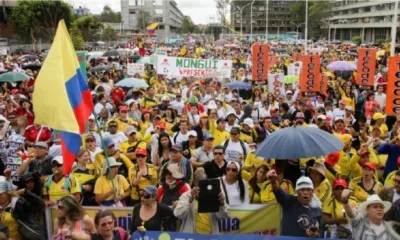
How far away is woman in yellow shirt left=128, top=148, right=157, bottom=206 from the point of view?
5.93 m

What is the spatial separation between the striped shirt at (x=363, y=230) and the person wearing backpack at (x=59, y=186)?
3006 millimetres

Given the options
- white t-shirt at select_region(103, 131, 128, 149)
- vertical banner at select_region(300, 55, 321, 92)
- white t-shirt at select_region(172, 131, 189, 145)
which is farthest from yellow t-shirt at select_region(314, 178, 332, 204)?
vertical banner at select_region(300, 55, 321, 92)

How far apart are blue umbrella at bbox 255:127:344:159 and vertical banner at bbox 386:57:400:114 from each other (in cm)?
353

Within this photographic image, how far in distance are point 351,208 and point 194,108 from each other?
18.7ft

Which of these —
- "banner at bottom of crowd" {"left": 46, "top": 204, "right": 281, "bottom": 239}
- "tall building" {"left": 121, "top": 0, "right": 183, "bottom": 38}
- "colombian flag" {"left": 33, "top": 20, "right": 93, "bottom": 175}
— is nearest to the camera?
"colombian flag" {"left": 33, "top": 20, "right": 93, "bottom": 175}

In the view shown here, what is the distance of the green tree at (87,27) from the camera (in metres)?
53.8

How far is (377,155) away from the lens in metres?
6.78

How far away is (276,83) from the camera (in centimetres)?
1443

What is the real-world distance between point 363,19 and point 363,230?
313ft

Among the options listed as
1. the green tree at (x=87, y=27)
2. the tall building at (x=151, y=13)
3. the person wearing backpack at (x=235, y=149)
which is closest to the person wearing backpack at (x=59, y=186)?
the person wearing backpack at (x=235, y=149)

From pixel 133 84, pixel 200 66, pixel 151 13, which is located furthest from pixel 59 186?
pixel 151 13

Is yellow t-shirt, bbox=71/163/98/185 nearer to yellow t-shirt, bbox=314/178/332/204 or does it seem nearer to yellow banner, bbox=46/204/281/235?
yellow banner, bbox=46/204/281/235

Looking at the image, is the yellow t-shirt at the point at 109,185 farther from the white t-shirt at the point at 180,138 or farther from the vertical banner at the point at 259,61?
the vertical banner at the point at 259,61

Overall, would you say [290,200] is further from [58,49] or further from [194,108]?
[194,108]
